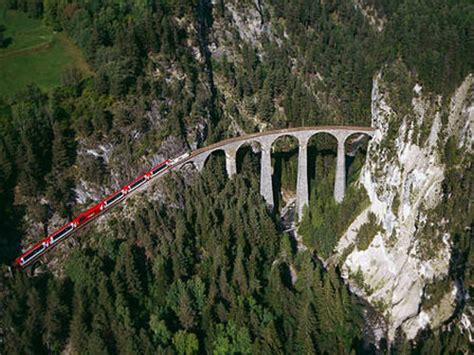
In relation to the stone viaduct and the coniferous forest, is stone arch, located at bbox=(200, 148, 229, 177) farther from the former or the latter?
the coniferous forest

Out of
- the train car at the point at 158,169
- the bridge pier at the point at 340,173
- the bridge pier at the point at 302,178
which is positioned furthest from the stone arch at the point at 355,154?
the train car at the point at 158,169

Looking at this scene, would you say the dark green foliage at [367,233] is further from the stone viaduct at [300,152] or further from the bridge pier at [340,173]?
the stone viaduct at [300,152]

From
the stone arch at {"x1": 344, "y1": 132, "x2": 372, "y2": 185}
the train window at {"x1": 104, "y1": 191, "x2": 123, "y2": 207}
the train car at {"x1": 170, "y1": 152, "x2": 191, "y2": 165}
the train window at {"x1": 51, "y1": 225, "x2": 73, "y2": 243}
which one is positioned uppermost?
the train car at {"x1": 170, "y1": 152, "x2": 191, "y2": 165}

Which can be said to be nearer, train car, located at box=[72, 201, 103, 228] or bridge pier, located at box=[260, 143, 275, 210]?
train car, located at box=[72, 201, 103, 228]

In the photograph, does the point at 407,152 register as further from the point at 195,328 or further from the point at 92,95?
the point at 92,95

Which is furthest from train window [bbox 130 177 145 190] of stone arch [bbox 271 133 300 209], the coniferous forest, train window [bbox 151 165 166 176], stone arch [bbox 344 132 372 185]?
stone arch [bbox 344 132 372 185]

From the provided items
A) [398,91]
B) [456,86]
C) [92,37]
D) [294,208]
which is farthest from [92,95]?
[456,86]

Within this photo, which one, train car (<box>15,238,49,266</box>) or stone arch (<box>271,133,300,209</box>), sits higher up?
train car (<box>15,238,49,266</box>)
